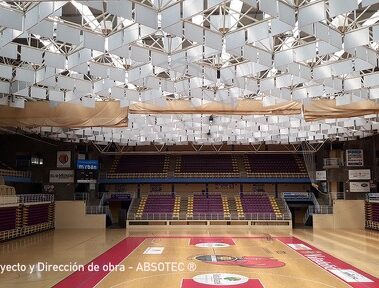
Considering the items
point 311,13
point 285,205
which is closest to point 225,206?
point 285,205

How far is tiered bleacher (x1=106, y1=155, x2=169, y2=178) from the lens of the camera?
4497cm

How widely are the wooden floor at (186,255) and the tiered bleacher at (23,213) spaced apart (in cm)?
116

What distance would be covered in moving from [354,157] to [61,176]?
88.3 ft

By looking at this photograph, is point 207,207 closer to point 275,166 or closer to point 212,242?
point 275,166

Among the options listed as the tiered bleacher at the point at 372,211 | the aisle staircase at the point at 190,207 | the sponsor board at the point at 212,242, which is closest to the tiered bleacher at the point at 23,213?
the aisle staircase at the point at 190,207

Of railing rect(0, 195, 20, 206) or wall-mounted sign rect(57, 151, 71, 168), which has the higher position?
wall-mounted sign rect(57, 151, 71, 168)

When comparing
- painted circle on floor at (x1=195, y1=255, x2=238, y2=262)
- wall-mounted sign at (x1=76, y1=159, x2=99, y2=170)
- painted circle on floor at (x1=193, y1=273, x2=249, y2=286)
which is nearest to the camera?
painted circle on floor at (x1=193, y1=273, x2=249, y2=286)

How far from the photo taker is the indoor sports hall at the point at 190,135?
45.7 ft

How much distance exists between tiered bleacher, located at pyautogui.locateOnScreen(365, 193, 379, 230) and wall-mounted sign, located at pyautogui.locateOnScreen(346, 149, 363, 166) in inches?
132

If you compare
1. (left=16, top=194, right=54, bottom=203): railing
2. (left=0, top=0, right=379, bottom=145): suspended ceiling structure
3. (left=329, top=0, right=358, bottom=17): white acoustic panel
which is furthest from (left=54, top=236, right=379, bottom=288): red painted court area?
(left=16, top=194, right=54, bottom=203): railing

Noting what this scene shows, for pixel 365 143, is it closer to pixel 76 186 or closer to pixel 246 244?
pixel 246 244

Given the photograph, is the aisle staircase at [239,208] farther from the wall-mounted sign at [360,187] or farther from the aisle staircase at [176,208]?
the wall-mounted sign at [360,187]

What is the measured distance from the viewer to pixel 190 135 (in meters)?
35.2

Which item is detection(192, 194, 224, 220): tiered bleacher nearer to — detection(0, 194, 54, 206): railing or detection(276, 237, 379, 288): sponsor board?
Result: detection(0, 194, 54, 206): railing
